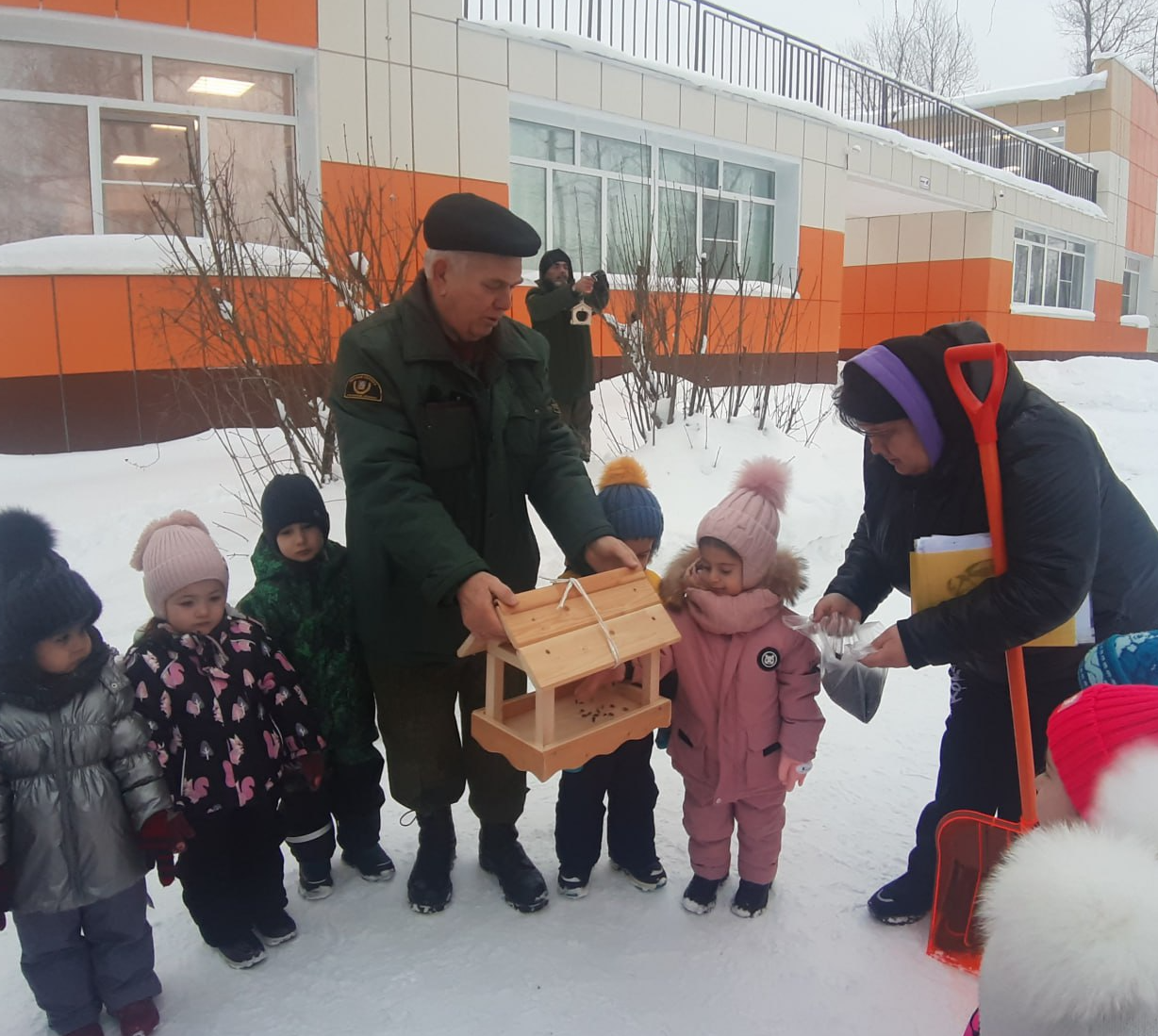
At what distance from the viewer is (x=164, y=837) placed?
1.99m

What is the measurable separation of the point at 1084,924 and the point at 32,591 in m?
2.01

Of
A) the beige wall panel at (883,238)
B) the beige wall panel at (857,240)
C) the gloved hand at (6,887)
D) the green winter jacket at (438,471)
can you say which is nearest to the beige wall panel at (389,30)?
the green winter jacket at (438,471)

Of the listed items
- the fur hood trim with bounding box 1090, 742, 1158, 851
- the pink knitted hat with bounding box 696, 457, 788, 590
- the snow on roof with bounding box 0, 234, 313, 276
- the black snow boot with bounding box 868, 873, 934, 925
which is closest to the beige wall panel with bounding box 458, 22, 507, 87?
the snow on roof with bounding box 0, 234, 313, 276

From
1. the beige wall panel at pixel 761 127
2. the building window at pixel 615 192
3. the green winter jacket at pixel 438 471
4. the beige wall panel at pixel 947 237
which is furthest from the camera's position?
the beige wall panel at pixel 947 237

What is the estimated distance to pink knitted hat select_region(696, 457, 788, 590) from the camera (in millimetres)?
2336

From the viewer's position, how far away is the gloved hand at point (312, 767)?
7.72 ft

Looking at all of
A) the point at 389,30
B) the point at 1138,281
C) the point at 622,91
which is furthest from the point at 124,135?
the point at 1138,281

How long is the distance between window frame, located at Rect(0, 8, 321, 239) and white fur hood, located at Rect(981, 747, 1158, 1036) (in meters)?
7.73

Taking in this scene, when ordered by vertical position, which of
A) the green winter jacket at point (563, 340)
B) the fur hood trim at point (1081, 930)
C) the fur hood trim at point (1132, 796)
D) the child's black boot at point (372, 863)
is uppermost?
the green winter jacket at point (563, 340)

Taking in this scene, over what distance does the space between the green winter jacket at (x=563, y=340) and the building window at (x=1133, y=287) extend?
23221 millimetres

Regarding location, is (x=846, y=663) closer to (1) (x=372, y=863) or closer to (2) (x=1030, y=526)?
(2) (x=1030, y=526)

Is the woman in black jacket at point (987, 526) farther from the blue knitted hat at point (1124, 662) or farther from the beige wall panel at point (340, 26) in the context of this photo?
the beige wall panel at point (340, 26)

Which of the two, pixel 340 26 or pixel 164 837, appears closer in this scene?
pixel 164 837

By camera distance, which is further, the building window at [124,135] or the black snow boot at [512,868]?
the building window at [124,135]
